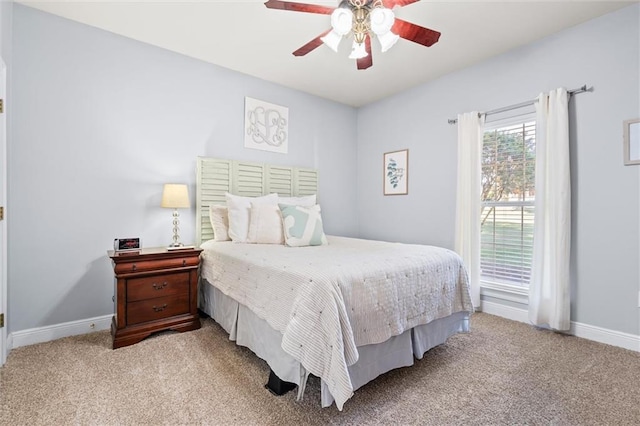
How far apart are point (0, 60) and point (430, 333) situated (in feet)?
11.0

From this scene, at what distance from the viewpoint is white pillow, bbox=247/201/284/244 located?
2.86 metres

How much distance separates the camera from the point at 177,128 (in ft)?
10.0

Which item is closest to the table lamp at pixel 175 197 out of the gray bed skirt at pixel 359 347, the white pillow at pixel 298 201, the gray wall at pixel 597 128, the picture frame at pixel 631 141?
the gray bed skirt at pixel 359 347

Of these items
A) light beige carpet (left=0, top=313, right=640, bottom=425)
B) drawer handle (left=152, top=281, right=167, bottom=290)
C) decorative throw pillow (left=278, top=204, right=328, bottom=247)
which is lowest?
light beige carpet (left=0, top=313, right=640, bottom=425)

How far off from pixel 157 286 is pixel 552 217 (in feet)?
11.0

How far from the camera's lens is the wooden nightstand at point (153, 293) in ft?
7.51

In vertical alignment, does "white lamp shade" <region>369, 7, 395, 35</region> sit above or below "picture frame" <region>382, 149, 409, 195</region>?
above

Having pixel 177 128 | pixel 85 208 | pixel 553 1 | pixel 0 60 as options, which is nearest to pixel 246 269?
pixel 85 208

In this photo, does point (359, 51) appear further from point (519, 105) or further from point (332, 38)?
point (519, 105)

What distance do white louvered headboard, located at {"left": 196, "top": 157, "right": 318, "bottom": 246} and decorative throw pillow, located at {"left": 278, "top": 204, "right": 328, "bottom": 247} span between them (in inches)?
28.8

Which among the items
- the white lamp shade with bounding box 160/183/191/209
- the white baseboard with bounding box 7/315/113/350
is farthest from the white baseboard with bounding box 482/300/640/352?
the white baseboard with bounding box 7/315/113/350

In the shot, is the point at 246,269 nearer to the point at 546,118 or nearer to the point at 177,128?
the point at 177,128

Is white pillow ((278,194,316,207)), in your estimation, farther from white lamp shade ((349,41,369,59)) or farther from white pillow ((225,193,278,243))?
white lamp shade ((349,41,369,59))

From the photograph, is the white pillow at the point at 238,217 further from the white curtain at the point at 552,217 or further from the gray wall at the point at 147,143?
the white curtain at the point at 552,217
